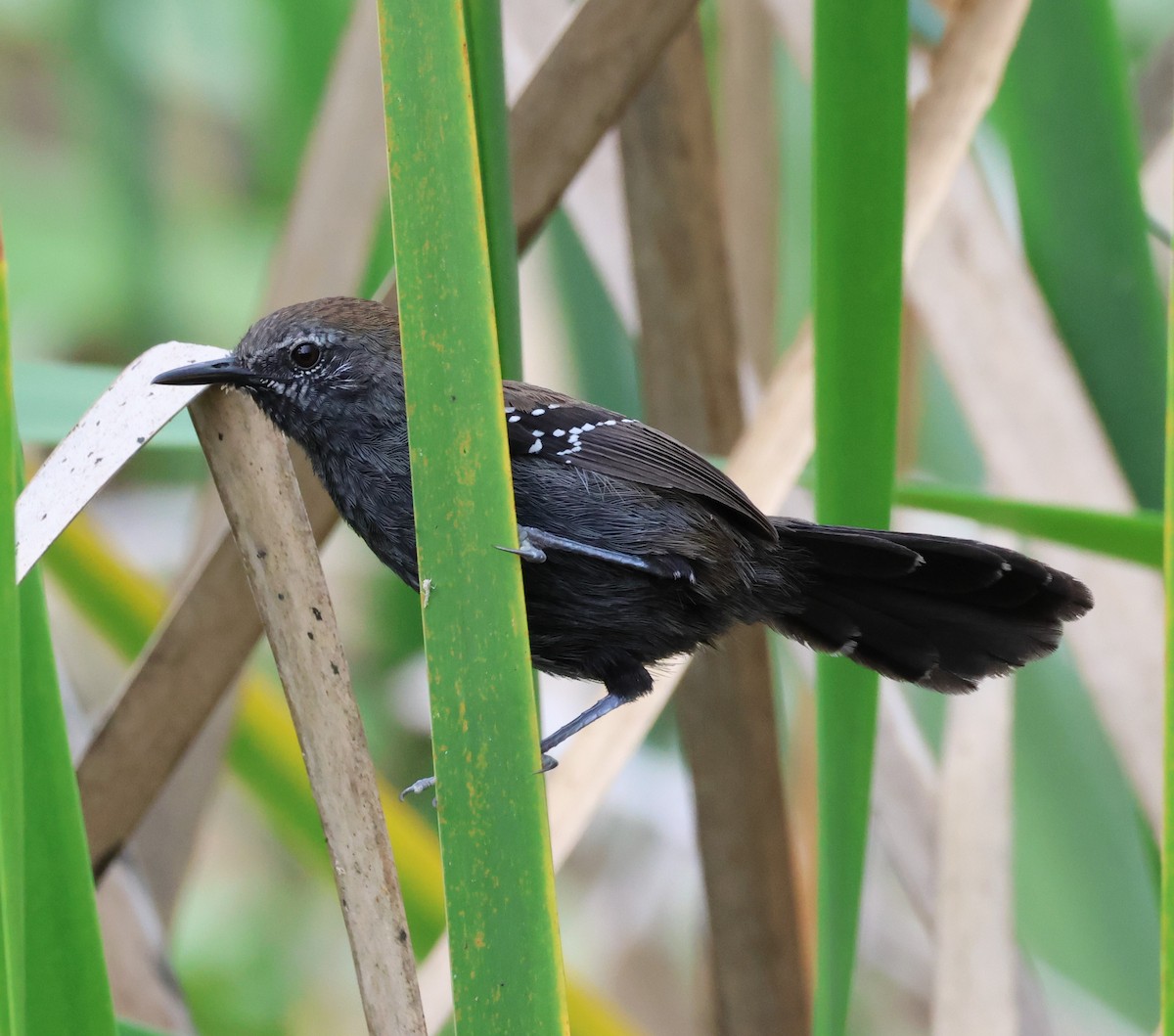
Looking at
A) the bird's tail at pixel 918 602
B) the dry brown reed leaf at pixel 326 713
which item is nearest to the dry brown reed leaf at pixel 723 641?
the bird's tail at pixel 918 602

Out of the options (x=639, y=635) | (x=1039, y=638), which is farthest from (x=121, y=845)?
(x=1039, y=638)

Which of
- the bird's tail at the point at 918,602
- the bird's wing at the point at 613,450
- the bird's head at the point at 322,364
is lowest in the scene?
the bird's tail at the point at 918,602

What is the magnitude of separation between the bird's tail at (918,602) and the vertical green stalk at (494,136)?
2.07ft

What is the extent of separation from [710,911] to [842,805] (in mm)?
1055

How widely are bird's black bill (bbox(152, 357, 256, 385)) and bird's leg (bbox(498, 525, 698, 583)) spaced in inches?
15.2

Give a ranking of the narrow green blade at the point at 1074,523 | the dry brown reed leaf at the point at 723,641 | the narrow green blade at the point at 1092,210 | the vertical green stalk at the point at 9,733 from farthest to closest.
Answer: the dry brown reed leaf at the point at 723,641 < the narrow green blade at the point at 1092,210 < the narrow green blade at the point at 1074,523 < the vertical green stalk at the point at 9,733

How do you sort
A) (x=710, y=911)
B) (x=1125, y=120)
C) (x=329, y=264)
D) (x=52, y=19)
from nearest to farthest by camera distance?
(x=1125, y=120) < (x=329, y=264) < (x=710, y=911) < (x=52, y=19)

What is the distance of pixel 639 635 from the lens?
1.59 meters

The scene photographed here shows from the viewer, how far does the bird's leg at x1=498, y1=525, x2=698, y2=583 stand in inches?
58.0

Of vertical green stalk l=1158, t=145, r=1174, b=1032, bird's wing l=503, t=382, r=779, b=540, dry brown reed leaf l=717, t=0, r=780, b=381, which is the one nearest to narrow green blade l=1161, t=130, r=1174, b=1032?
vertical green stalk l=1158, t=145, r=1174, b=1032

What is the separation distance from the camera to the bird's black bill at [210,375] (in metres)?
1.23

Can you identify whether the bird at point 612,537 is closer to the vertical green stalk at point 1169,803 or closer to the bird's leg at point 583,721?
the bird's leg at point 583,721

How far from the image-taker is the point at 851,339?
1.10 metres

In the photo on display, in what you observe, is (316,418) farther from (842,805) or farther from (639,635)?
(842,805)
